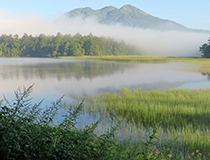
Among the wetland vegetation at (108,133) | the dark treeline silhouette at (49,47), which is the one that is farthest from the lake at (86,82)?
the dark treeline silhouette at (49,47)

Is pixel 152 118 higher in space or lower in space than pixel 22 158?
lower

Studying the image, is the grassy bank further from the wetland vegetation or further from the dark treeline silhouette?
the dark treeline silhouette

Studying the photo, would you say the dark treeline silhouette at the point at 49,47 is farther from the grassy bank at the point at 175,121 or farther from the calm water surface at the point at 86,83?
the grassy bank at the point at 175,121

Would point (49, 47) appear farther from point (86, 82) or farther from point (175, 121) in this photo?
point (175, 121)

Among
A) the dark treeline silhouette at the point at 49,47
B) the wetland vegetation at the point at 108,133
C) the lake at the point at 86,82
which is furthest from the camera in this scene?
the dark treeline silhouette at the point at 49,47

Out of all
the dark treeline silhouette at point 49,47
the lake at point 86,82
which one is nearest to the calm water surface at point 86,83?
the lake at point 86,82

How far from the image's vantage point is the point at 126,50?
15750cm

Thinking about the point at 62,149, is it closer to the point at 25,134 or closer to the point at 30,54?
the point at 25,134

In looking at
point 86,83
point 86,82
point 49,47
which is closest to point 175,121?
point 86,83

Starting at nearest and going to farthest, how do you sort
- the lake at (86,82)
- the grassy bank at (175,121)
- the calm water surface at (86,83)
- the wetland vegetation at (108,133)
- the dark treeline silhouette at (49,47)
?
the wetland vegetation at (108,133)
the grassy bank at (175,121)
the calm water surface at (86,83)
the lake at (86,82)
the dark treeline silhouette at (49,47)

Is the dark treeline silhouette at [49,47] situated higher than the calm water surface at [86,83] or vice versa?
the dark treeline silhouette at [49,47]

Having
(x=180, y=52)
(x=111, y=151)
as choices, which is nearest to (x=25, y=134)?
(x=111, y=151)

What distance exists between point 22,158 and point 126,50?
157 meters

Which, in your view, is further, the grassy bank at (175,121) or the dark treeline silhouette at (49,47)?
the dark treeline silhouette at (49,47)
